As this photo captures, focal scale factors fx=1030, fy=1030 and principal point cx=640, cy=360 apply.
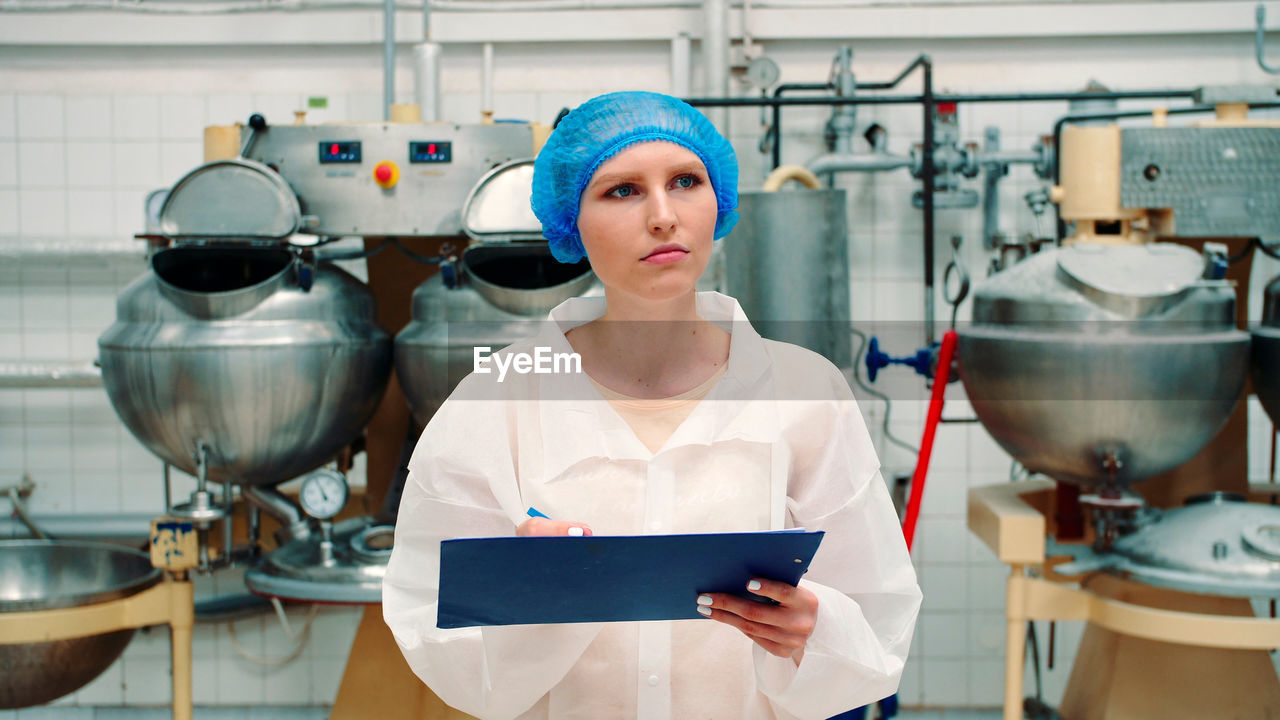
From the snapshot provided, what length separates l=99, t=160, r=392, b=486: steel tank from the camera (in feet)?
6.32

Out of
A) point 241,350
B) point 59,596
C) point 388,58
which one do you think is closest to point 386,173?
point 241,350

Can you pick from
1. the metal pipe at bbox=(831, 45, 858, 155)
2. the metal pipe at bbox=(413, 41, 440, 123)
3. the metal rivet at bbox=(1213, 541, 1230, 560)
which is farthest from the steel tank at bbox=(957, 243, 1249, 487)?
the metal pipe at bbox=(413, 41, 440, 123)

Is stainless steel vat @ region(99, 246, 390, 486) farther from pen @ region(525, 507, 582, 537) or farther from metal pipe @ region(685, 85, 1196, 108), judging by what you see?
pen @ region(525, 507, 582, 537)

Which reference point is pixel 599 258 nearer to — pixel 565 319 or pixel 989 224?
pixel 565 319

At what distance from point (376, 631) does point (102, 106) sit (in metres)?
1.78

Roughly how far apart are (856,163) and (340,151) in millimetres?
1372

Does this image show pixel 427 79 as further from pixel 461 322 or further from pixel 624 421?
pixel 624 421

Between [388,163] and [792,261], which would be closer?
[388,163]

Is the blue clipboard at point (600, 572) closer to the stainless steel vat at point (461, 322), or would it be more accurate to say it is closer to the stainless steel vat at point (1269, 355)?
the stainless steel vat at point (461, 322)

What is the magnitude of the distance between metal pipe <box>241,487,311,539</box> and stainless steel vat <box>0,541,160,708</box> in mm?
246

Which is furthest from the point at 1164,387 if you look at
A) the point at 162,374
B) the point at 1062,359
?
the point at 162,374

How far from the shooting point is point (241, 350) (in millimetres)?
1915

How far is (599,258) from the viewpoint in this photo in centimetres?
90

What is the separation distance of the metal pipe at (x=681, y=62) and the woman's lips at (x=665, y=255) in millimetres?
2111
